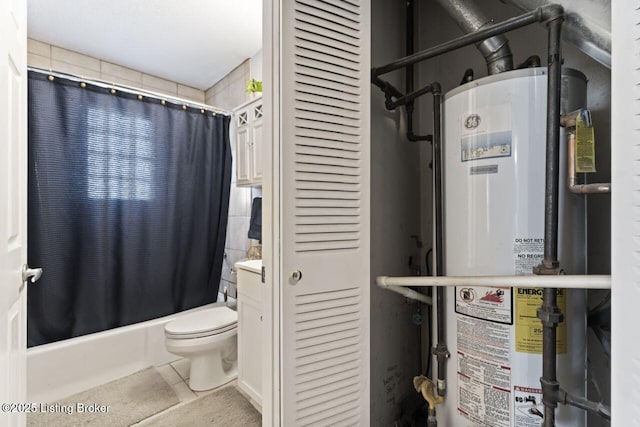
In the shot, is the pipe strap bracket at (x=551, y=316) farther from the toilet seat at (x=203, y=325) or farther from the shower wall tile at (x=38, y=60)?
the shower wall tile at (x=38, y=60)

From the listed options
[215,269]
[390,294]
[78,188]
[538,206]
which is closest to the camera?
[538,206]

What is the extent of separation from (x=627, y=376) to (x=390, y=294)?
0.85 meters

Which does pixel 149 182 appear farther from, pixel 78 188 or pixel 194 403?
pixel 194 403

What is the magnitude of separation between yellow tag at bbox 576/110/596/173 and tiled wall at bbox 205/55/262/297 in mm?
2154

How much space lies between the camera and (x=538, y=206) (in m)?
0.89

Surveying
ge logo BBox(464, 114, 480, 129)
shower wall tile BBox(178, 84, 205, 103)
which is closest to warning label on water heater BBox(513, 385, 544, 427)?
ge logo BBox(464, 114, 480, 129)

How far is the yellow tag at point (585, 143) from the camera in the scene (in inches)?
31.4

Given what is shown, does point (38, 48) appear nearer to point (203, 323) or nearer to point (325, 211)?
point (203, 323)

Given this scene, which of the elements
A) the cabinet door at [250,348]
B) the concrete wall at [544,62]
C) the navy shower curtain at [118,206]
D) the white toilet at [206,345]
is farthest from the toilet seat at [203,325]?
the concrete wall at [544,62]

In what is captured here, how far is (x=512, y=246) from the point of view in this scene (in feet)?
3.01

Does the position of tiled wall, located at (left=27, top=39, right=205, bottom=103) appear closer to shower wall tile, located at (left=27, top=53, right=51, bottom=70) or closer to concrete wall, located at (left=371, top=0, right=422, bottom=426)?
shower wall tile, located at (left=27, top=53, right=51, bottom=70)

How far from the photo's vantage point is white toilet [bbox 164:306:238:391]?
179cm

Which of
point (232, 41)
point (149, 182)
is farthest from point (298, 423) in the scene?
point (232, 41)

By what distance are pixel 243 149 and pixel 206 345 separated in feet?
4.85
